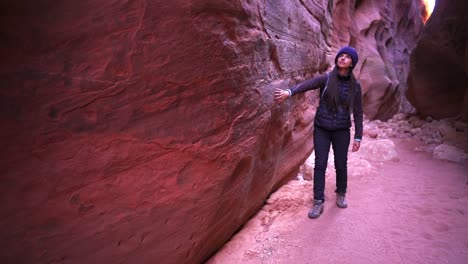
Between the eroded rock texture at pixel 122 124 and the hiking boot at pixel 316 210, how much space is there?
129 centimetres

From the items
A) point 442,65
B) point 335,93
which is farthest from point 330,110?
point 442,65

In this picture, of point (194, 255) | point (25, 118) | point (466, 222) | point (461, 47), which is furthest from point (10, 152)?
point (461, 47)

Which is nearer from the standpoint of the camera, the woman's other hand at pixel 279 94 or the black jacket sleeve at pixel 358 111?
the woman's other hand at pixel 279 94

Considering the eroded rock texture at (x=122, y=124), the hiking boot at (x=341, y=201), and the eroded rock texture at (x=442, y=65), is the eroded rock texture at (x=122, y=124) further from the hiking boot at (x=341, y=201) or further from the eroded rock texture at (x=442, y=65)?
the eroded rock texture at (x=442, y=65)

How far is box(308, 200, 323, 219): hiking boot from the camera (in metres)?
3.31

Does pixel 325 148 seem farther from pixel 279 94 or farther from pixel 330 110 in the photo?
pixel 279 94

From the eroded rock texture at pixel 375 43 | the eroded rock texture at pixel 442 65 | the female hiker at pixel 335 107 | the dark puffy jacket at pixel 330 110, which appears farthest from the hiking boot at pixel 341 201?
the eroded rock texture at pixel 375 43

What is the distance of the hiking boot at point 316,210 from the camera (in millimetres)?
3311

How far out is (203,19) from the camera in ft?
6.26

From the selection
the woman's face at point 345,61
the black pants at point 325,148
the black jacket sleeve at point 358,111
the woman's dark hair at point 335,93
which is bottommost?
the black pants at point 325,148

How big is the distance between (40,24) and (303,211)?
125 inches

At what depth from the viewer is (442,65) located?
7.63 meters

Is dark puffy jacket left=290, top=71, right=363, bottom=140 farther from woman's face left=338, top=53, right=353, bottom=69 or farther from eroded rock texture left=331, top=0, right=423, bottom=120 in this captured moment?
eroded rock texture left=331, top=0, right=423, bottom=120

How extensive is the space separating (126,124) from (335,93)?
2.23 metres
